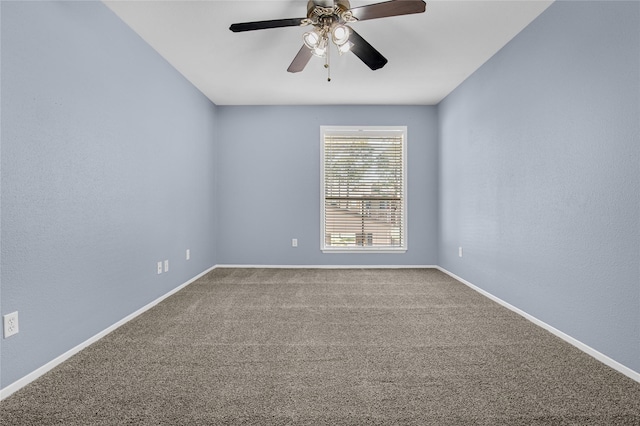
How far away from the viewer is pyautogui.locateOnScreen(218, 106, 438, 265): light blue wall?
15.8ft

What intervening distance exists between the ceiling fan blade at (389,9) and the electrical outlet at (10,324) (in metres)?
2.69

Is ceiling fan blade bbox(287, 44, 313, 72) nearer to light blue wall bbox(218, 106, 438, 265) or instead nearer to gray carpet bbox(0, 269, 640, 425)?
light blue wall bbox(218, 106, 438, 265)

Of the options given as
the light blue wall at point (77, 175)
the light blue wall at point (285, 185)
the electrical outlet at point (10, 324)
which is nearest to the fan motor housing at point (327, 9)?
the light blue wall at point (77, 175)

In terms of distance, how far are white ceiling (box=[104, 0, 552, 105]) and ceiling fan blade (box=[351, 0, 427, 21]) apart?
0.43 m

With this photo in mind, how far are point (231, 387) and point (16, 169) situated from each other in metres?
1.68

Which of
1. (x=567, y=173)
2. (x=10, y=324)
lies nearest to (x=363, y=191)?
(x=567, y=173)

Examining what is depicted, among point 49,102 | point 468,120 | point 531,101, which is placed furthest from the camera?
point 468,120

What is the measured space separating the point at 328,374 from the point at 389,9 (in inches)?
90.6

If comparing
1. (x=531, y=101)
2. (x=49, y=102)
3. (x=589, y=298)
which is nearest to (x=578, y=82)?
(x=531, y=101)

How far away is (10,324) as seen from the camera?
1.65 m

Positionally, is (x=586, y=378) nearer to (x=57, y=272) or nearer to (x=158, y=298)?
(x=57, y=272)

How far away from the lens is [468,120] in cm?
379

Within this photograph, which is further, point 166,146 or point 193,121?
point 193,121

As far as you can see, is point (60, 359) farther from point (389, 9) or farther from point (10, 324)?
point (389, 9)
